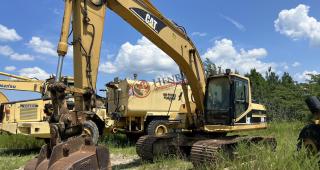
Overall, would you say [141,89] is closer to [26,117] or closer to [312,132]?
[26,117]

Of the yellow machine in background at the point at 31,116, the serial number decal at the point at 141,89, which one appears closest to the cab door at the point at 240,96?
the yellow machine in background at the point at 31,116

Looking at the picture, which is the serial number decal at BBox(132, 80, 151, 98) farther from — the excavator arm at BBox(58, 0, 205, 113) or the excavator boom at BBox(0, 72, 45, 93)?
the excavator arm at BBox(58, 0, 205, 113)

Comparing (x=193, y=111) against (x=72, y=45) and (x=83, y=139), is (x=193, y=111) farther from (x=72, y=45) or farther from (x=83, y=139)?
(x=83, y=139)

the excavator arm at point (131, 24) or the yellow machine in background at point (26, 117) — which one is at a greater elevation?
the excavator arm at point (131, 24)

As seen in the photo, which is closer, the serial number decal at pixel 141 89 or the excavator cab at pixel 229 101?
the excavator cab at pixel 229 101

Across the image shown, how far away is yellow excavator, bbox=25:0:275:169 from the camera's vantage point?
6.07 m

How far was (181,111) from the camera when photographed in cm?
1153

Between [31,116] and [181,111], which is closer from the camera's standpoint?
[181,111]

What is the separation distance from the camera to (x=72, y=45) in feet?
24.7

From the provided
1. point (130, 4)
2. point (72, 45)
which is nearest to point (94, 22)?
point (72, 45)

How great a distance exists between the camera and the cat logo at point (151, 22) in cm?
915

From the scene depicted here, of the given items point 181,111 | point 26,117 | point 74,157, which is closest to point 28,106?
point 26,117

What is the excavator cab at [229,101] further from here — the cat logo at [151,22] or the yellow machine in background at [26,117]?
the yellow machine in background at [26,117]

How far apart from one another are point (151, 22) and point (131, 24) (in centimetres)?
48
